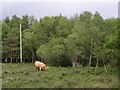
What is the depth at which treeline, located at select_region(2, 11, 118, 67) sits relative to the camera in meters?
33.8

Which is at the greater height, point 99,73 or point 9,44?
point 9,44

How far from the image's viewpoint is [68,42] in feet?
122

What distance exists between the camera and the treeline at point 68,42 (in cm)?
3378

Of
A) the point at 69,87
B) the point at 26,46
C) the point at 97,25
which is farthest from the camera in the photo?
the point at 26,46

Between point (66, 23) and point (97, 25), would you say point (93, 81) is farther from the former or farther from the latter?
point (66, 23)

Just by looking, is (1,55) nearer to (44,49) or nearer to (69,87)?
(44,49)

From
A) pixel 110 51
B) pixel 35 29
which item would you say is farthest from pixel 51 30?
pixel 110 51

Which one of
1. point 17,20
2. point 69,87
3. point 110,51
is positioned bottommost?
point 69,87

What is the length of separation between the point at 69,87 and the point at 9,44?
100ft

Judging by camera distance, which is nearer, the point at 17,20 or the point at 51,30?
the point at 51,30

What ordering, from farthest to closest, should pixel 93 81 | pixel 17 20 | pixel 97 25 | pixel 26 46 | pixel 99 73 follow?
pixel 17 20 → pixel 26 46 → pixel 97 25 → pixel 99 73 → pixel 93 81

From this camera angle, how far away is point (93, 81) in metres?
21.4

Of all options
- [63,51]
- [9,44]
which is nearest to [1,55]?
[9,44]

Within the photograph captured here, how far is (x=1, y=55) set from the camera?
48.4 m
